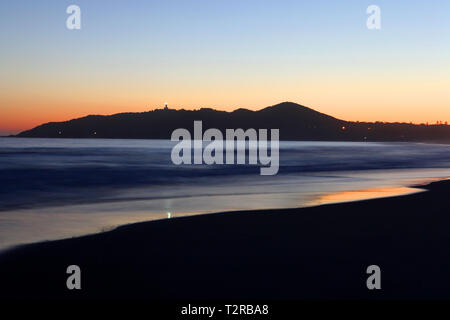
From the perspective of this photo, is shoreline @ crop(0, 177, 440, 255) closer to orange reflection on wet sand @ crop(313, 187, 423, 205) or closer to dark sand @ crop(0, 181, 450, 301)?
orange reflection on wet sand @ crop(313, 187, 423, 205)

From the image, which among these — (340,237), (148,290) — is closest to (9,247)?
(148,290)

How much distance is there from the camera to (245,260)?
9.00 m

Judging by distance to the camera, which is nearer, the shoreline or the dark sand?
the dark sand

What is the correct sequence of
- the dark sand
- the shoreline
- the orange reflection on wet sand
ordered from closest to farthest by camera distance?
the dark sand
the shoreline
the orange reflection on wet sand

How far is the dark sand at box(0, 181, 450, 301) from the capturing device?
7.46m

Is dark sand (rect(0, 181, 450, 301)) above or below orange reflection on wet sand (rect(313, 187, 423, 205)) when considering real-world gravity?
above

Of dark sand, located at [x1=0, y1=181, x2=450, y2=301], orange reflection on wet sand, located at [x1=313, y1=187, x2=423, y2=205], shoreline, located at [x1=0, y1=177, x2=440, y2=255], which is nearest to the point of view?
dark sand, located at [x1=0, y1=181, x2=450, y2=301]

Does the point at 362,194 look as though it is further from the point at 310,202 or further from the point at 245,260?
Answer: the point at 245,260

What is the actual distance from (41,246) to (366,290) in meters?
6.09

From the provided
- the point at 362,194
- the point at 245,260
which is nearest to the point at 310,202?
the point at 362,194

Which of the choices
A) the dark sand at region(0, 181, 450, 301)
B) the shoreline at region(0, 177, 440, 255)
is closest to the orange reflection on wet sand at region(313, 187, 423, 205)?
the shoreline at region(0, 177, 440, 255)

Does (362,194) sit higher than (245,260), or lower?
lower

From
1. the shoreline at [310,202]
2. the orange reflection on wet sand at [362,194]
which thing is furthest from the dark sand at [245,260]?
the orange reflection on wet sand at [362,194]

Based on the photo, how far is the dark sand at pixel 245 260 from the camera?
7457mm
